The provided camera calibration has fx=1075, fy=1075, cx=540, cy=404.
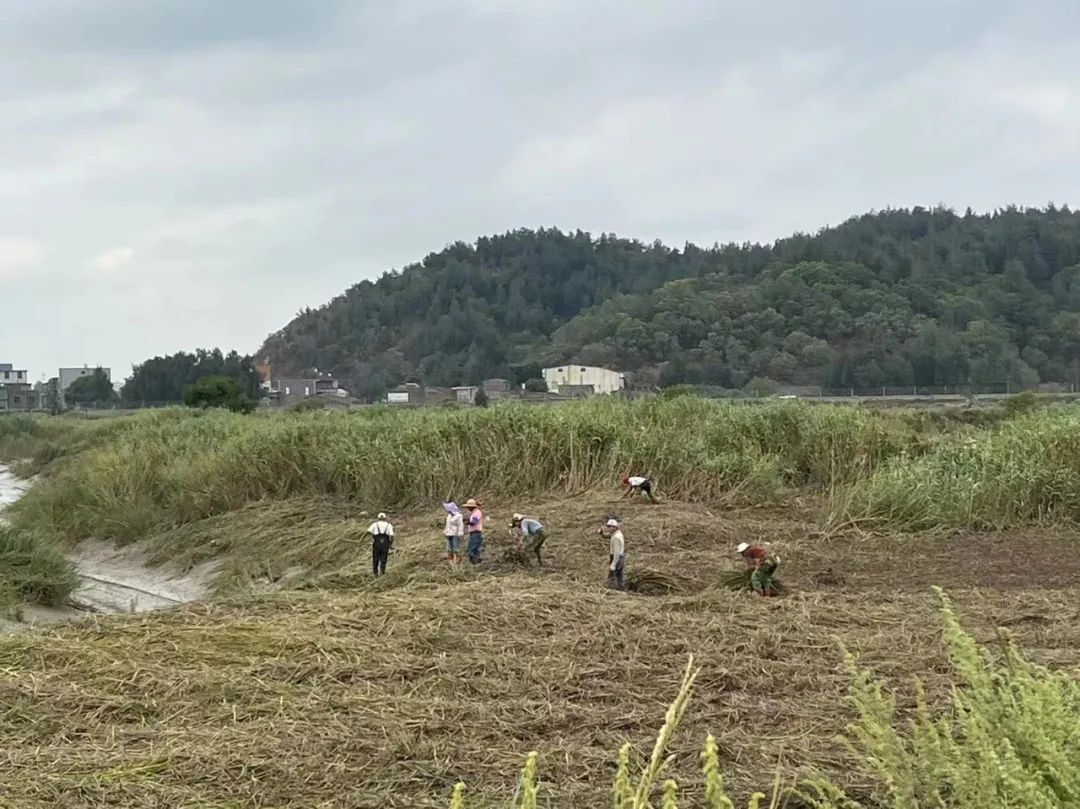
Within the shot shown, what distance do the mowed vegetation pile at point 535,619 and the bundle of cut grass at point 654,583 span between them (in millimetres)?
68

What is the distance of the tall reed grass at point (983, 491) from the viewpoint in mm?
12359

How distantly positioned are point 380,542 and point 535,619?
2.77 metres

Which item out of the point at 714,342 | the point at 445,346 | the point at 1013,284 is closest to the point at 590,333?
the point at 714,342

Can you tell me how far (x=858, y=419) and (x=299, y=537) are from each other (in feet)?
27.7

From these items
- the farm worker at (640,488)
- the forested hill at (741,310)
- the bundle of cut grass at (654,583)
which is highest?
the forested hill at (741,310)

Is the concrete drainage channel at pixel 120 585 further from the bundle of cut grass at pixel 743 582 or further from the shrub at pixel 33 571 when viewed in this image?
the bundle of cut grass at pixel 743 582

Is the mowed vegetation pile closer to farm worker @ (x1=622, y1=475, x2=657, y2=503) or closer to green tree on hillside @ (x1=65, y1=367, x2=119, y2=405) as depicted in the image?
farm worker @ (x1=622, y1=475, x2=657, y2=503)

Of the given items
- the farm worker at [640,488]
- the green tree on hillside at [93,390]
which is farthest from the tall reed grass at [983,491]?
the green tree on hillside at [93,390]

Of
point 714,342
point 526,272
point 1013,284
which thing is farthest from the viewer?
point 526,272

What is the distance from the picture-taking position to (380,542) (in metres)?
9.84

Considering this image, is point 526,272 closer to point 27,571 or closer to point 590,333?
point 590,333

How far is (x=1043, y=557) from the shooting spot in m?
10.7

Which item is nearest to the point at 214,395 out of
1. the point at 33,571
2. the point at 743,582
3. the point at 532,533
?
the point at 33,571

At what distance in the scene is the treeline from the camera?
3034 inches
